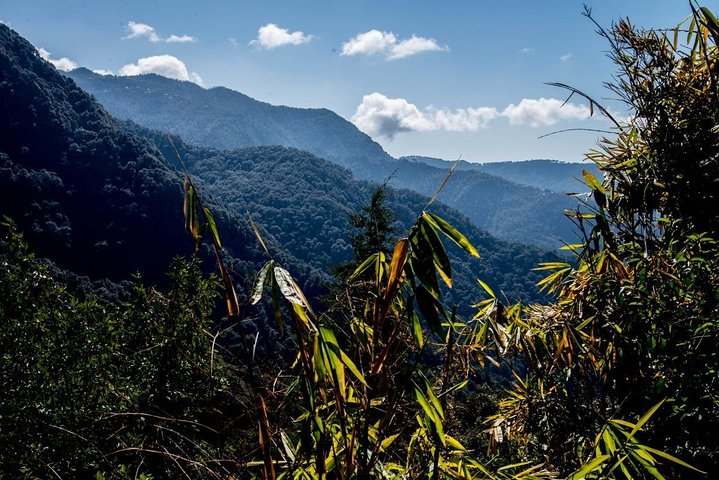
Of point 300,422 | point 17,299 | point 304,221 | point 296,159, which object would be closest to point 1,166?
point 304,221

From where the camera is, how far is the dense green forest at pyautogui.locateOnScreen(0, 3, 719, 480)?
1.35 meters

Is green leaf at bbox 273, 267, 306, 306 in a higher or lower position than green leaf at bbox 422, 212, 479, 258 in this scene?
lower

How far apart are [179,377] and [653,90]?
19.5 ft

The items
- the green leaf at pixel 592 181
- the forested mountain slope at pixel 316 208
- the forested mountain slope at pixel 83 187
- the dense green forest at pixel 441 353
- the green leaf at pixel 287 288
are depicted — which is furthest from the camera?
the forested mountain slope at pixel 316 208

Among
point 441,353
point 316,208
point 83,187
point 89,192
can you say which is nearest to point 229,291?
point 441,353

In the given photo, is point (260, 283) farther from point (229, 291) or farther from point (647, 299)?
point (647, 299)

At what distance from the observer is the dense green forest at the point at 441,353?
135cm

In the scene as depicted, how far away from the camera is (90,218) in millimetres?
76938

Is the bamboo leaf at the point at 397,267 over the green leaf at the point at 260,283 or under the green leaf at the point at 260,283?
over

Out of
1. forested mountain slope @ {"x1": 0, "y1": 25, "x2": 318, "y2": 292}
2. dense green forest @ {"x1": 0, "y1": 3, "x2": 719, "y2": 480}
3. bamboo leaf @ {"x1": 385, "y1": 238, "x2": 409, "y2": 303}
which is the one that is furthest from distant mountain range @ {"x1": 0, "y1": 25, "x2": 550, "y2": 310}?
bamboo leaf @ {"x1": 385, "y1": 238, "x2": 409, "y2": 303}

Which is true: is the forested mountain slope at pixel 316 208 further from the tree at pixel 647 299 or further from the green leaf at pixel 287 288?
the green leaf at pixel 287 288

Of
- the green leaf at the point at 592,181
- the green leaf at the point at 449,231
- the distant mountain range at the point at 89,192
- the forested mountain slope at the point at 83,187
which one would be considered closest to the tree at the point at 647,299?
the green leaf at the point at 592,181

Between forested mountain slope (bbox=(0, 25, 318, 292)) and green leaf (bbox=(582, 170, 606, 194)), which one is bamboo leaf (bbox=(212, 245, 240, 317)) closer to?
green leaf (bbox=(582, 170, 606, 194))

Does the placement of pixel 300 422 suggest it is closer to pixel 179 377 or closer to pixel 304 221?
pixel 179 377
